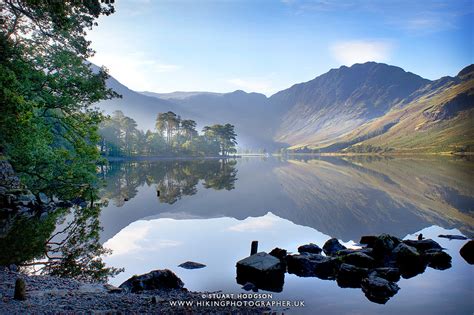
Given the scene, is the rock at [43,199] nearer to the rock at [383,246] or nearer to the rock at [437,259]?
the rock at [383,246]

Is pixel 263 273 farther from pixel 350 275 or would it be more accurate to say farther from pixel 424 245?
pixel 424 245

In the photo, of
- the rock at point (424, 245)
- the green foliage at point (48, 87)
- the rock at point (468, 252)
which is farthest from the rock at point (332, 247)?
the green foliage at point (48, 87)

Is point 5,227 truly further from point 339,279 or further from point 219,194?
point 219,194

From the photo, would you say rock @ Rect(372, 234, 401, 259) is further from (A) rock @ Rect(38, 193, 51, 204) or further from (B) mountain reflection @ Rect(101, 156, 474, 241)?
(A) rock @ Rect(38, 193, 51, 204)

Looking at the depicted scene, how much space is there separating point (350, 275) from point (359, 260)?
2.21 m

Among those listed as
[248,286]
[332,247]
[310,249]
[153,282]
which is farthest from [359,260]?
[153,282]

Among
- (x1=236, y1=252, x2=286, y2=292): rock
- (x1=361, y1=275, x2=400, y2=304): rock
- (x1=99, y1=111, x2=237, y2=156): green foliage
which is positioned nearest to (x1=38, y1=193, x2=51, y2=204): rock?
(x1=236, y1=252, x2=286, y2=292): rock

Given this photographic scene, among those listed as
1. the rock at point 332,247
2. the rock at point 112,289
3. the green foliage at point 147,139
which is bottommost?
the rock at point 332,247

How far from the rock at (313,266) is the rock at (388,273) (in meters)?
2.27

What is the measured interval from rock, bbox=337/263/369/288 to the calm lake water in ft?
2.85

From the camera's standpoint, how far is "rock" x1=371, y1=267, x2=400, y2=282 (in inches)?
726

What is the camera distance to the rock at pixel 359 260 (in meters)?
20.2

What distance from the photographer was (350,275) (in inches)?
727

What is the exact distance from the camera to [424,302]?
614 inches
